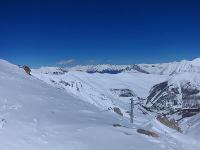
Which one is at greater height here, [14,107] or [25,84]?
[25,84]

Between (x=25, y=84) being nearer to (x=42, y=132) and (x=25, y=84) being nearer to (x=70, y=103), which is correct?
(x=70, y=103)

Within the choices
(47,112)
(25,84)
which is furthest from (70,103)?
(47,112)

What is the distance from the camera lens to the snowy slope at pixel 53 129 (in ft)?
53.3

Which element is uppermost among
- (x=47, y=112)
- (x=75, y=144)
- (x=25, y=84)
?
(x=25, y=84)

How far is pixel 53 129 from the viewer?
18375mm

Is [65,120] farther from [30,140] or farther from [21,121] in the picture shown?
[30,140]

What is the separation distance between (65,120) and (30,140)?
16.5ft

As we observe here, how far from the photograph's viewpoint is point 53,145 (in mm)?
16094

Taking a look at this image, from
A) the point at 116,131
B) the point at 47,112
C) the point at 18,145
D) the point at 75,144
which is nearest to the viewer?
the point at 18,145

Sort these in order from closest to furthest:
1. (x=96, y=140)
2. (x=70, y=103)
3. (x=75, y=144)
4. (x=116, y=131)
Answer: (x=75, y=144)
(x=96, y=140)
(x=116, y=131)
(x=70, y=103)

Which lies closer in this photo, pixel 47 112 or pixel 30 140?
pixel 30 140

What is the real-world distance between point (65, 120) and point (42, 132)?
3.60 metres

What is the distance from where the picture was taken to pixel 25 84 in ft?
93.9

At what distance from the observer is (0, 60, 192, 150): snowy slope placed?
1623 centimetres
